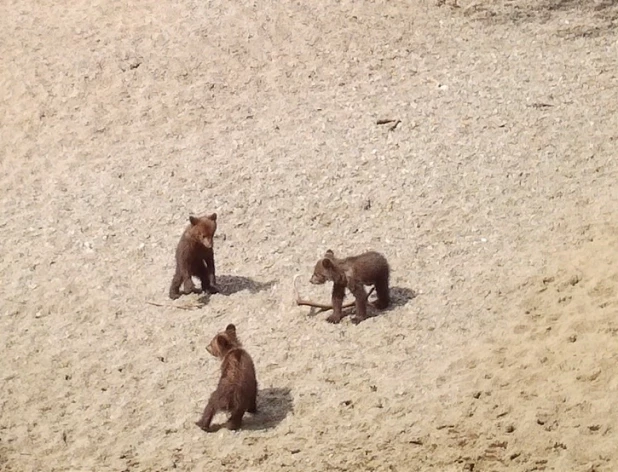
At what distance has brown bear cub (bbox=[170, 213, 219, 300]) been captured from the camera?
418 inches

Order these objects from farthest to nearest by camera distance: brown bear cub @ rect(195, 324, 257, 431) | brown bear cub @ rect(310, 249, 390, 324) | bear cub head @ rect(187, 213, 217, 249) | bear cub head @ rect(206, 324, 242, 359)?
bear cub head @ rect(187, 213, 217, 249) → brown bear cub @ rect(310, 249, 390, 324) → bear cub head @ rect(206, 324, 242, 359) → brown bear cub @ rect(195, 324, 257, 431)

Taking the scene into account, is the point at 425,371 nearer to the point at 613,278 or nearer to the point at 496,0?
the point at 613,278

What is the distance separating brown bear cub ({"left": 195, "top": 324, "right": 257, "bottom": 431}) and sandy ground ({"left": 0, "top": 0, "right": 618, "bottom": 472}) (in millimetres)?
169

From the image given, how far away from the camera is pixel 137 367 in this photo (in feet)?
31.9

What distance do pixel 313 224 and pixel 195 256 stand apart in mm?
1911

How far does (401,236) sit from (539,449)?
4200 millimetres

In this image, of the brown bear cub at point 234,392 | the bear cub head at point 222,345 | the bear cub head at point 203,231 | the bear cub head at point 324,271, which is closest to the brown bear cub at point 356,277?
the bear cub head at point 324,271

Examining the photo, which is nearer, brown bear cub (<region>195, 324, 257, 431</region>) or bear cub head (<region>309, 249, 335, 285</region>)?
brown bear cub (<region>195, 324, 257, 431</region>)

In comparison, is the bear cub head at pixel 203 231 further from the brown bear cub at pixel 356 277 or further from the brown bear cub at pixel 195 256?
the brown bear cub at pixel 356 277

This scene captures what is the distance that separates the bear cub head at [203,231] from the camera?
1059 cm

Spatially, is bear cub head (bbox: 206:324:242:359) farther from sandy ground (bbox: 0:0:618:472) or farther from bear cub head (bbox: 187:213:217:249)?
bear cub head (bbox: 187:213:217:249)

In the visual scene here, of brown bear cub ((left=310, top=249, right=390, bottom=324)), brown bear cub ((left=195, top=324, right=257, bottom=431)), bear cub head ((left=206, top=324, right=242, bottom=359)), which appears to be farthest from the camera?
brown bear cub ((left=310, top=249, right=390, bottom=324))

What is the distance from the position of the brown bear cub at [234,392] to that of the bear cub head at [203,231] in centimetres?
211

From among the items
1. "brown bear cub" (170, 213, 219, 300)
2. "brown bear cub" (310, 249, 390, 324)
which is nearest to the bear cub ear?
"brown bear cub" (310, 249, 390, 324)
